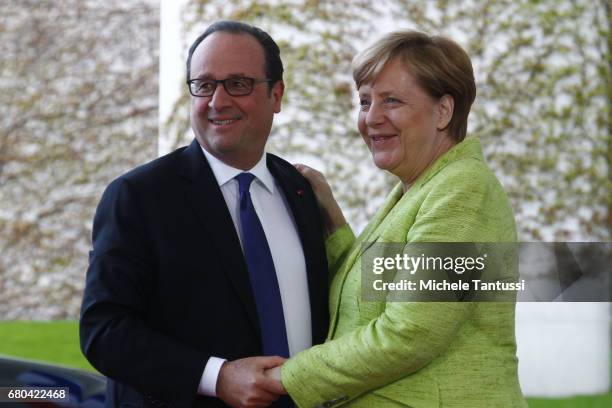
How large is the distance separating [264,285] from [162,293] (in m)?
0.25

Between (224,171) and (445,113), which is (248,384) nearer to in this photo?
(224,171)

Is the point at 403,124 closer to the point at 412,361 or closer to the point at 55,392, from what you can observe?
the point at 412,361

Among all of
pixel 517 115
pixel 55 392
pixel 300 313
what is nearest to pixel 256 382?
pixel 300 313

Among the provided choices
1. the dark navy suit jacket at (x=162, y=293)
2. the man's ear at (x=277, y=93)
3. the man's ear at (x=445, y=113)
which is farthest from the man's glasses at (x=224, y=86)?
the man's ear at (x=445, y=113)

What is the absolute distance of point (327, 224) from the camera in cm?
248

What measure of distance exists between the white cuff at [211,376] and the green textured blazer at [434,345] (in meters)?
0.14

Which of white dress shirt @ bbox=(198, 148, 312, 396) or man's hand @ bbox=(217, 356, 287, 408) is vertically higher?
white dress shirt @ bbox=(198, 148, 312, 396)

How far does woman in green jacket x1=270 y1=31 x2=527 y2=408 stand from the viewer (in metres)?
1.90

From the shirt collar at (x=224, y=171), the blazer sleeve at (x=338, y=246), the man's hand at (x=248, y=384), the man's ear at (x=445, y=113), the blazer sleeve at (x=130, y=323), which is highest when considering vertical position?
the man's ear at (x=445, y=113)

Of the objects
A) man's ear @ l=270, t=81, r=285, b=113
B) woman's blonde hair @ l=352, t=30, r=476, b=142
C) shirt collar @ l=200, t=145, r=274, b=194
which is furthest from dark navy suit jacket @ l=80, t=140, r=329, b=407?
woman's blonde hair @ l=352, t=30, r=476, b=142

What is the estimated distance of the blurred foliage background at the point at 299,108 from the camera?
541cm

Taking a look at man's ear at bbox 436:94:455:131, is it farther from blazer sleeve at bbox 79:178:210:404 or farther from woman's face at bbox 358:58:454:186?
blazer sleeve at bbox 79:178:210:404

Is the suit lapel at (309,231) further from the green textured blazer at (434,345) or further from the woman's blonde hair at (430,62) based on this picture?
the woman's blonde hair at (430,62)

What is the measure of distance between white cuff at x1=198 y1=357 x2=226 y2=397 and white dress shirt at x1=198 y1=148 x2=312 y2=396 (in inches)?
9.0
